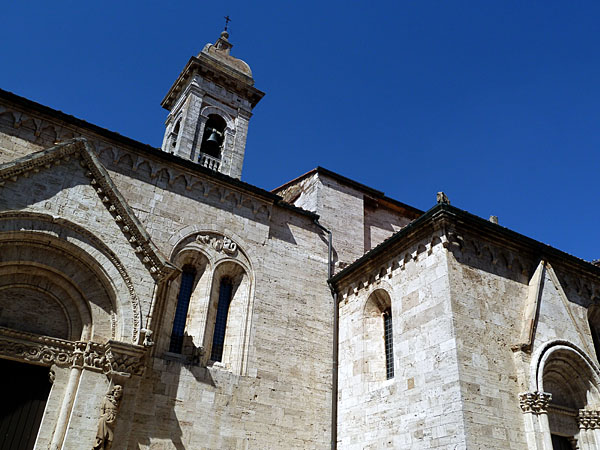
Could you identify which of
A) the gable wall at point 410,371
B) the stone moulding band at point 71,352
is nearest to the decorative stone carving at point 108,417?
the stone moulding band at point 71,352

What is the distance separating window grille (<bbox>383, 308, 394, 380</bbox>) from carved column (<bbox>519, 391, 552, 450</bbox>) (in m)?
3.21

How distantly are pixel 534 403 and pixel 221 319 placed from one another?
7779 millimetres

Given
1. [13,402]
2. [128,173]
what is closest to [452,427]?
[13,402]

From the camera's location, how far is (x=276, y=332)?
44.5ft

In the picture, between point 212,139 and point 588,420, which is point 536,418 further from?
point 212,139

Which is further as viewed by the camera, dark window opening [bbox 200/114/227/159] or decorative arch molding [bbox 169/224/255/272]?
dark window opening [bbox 200/114/227/159]

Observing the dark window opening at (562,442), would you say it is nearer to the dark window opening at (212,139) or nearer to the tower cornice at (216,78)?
the dark window opening at (212,139)

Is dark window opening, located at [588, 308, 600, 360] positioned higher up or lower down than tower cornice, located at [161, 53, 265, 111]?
lower down

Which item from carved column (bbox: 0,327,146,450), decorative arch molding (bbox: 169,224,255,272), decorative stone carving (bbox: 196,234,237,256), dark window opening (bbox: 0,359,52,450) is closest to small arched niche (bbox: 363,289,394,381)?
decorative arch molding (bbox: 169,224,255,272)

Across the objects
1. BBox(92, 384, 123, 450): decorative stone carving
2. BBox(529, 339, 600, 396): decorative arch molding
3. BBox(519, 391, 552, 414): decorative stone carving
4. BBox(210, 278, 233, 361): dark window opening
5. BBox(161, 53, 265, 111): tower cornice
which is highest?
BBox(161, 53, 265, 111): tower cornice

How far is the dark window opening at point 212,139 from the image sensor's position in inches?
704

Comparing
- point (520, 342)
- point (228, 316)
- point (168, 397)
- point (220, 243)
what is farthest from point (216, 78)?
point (520, 342)

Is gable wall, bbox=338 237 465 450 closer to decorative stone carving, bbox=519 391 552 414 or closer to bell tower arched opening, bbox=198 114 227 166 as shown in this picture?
decorative stone carving, bbox=519 391 552 414

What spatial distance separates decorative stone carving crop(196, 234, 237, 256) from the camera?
13742 mm
